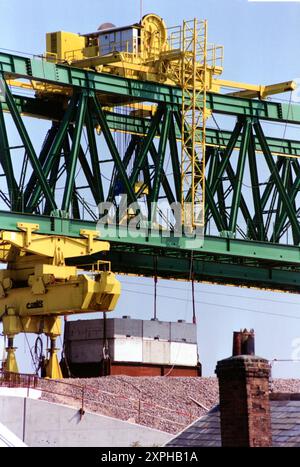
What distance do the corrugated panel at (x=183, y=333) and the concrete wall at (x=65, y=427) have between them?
46.9ft

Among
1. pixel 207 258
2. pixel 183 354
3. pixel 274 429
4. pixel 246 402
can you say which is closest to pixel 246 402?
pixel 246 402

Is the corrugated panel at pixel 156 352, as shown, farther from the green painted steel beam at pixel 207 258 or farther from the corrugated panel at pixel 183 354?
the green painted steel beam at pixel 207 258

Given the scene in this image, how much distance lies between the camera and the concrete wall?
202 feet

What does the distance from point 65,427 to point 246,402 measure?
923 inches

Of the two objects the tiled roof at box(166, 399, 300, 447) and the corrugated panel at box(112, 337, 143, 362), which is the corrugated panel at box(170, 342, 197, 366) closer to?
the corrugated panel at box(112, 337, 143, 362)

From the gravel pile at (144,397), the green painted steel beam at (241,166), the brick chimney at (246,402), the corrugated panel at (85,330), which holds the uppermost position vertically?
the green painted steel beam at (241,166)

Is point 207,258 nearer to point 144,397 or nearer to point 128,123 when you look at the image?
point 128,123

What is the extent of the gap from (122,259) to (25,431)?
806 inches

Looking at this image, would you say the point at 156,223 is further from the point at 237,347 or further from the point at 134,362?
the point at 237,347

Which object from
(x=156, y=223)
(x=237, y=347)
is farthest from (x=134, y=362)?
(x=237, y=347)

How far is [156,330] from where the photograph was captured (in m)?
76.9

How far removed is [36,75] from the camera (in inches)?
2899

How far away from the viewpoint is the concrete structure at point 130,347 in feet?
246

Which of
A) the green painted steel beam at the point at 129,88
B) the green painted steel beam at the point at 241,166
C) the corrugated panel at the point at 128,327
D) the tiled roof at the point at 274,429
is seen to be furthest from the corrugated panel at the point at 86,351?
→ the tiled roof at the point at 274,429
